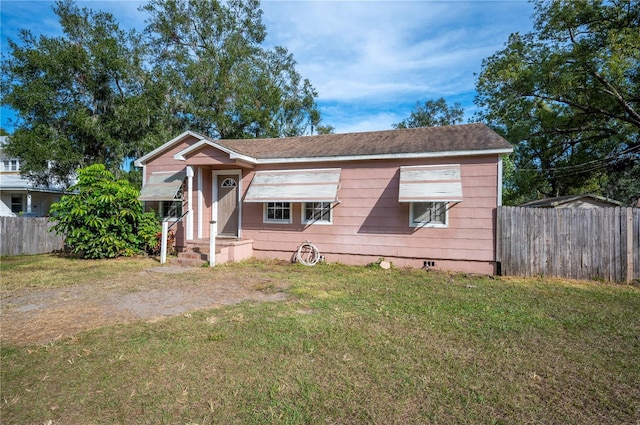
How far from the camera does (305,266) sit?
8789 mm

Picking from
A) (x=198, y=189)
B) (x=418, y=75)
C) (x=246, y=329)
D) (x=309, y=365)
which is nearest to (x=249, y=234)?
(x=198, y=189)

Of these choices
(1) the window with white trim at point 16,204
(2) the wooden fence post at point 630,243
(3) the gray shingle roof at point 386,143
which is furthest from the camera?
(1) the window with white trim at point 16,204

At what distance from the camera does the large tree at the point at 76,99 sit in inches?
587

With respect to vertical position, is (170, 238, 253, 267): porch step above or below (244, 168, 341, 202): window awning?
below

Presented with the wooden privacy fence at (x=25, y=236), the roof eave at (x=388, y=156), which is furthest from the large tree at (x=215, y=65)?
the roof eave at (x=388, y=156)

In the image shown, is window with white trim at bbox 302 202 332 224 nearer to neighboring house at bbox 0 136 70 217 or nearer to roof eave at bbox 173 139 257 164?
roof eave at bbox 173 139 257 164

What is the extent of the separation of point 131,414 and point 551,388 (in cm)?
364

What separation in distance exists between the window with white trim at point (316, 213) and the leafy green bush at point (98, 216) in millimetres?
5378

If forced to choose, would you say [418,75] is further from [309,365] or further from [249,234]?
[309,365]

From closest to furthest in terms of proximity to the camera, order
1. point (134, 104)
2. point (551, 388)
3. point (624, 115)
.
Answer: point (551, 388) < point (624, 115) < point (134, 104)

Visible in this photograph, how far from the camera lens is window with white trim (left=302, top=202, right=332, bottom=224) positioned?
9.27 m

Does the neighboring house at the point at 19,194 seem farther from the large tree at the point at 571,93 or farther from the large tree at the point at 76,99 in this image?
the large tree at the point at 571,93

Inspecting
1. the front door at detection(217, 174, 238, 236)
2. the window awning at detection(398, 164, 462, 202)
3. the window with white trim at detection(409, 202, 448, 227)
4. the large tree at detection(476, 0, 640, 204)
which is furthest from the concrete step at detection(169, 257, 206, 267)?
the large tree at detection(476, 0, 640, 204)

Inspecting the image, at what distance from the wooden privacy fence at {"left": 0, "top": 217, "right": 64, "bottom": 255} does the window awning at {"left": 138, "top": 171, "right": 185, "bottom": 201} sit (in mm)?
3334
